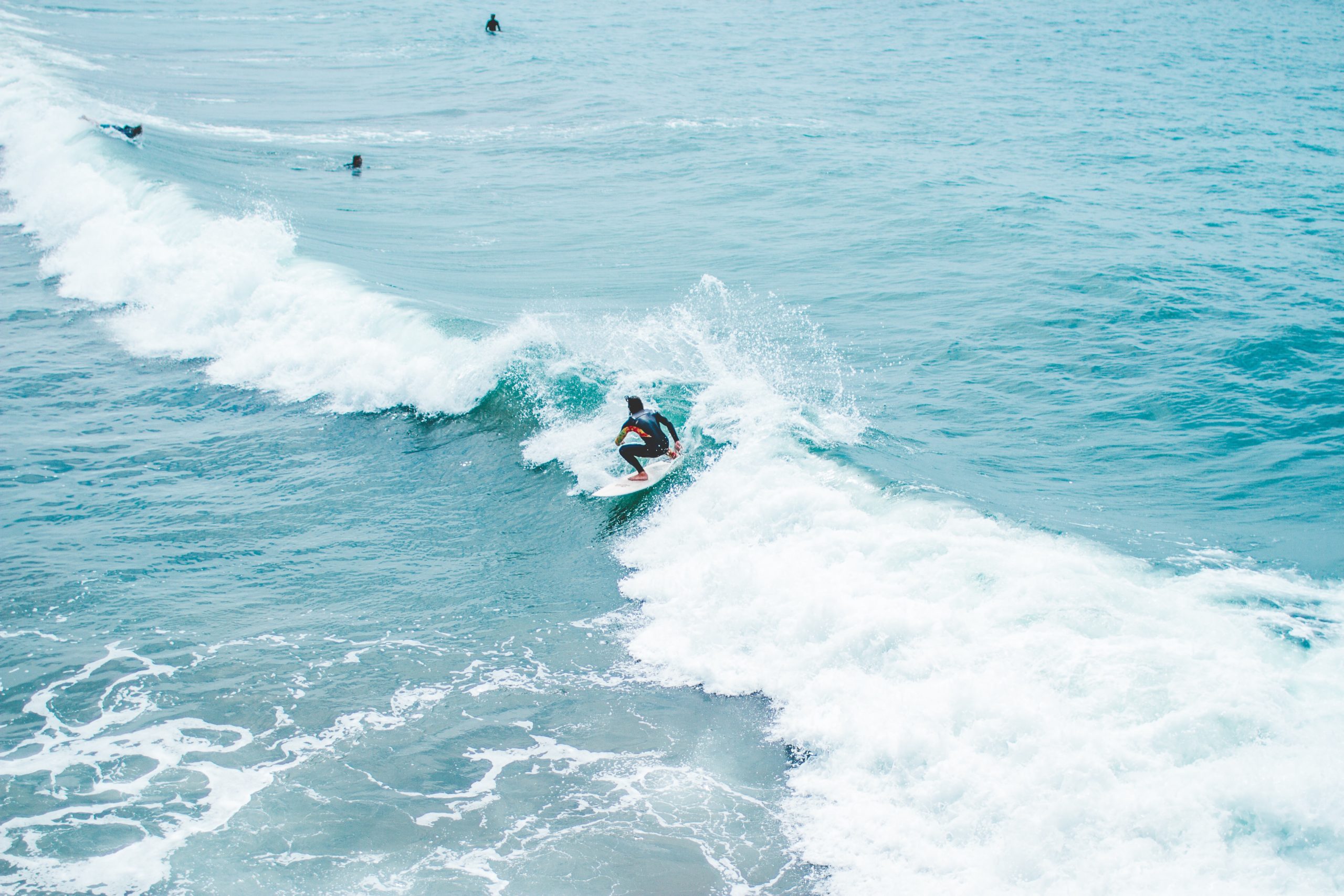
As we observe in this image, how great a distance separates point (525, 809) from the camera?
24.8ft

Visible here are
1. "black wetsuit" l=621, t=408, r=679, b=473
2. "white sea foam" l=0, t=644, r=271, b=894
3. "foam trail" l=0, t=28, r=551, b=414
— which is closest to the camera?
"white sea foam" l=0, t=644, r=271, b=894

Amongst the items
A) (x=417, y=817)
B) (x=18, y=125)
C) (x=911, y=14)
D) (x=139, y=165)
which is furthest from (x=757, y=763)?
(x=911, y=14)

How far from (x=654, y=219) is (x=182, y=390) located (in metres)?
12.4

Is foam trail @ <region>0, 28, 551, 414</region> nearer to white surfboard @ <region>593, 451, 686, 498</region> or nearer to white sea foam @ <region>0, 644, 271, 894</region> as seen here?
white surfboard @ <region>593, 451, 686, 498</region>

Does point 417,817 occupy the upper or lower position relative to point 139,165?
lower

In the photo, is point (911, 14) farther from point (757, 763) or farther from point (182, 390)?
point (757, 763)

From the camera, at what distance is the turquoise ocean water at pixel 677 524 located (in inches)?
285

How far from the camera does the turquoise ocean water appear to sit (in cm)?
723

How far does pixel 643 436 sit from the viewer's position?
12.5 meters

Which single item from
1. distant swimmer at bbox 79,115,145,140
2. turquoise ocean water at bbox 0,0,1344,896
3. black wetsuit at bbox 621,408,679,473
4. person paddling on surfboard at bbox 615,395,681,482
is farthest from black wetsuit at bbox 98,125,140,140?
black wetsuit at bbox 621,408,679,473

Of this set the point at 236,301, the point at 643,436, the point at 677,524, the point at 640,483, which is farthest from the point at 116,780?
the point at 236,301

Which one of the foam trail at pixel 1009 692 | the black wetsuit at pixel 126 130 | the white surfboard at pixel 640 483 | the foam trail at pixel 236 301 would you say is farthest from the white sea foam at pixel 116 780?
the black wetsuit at pixel 126 130

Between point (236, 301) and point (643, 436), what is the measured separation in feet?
33.1

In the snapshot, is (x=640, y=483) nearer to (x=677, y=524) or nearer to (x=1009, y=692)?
(x=677, y=524)
